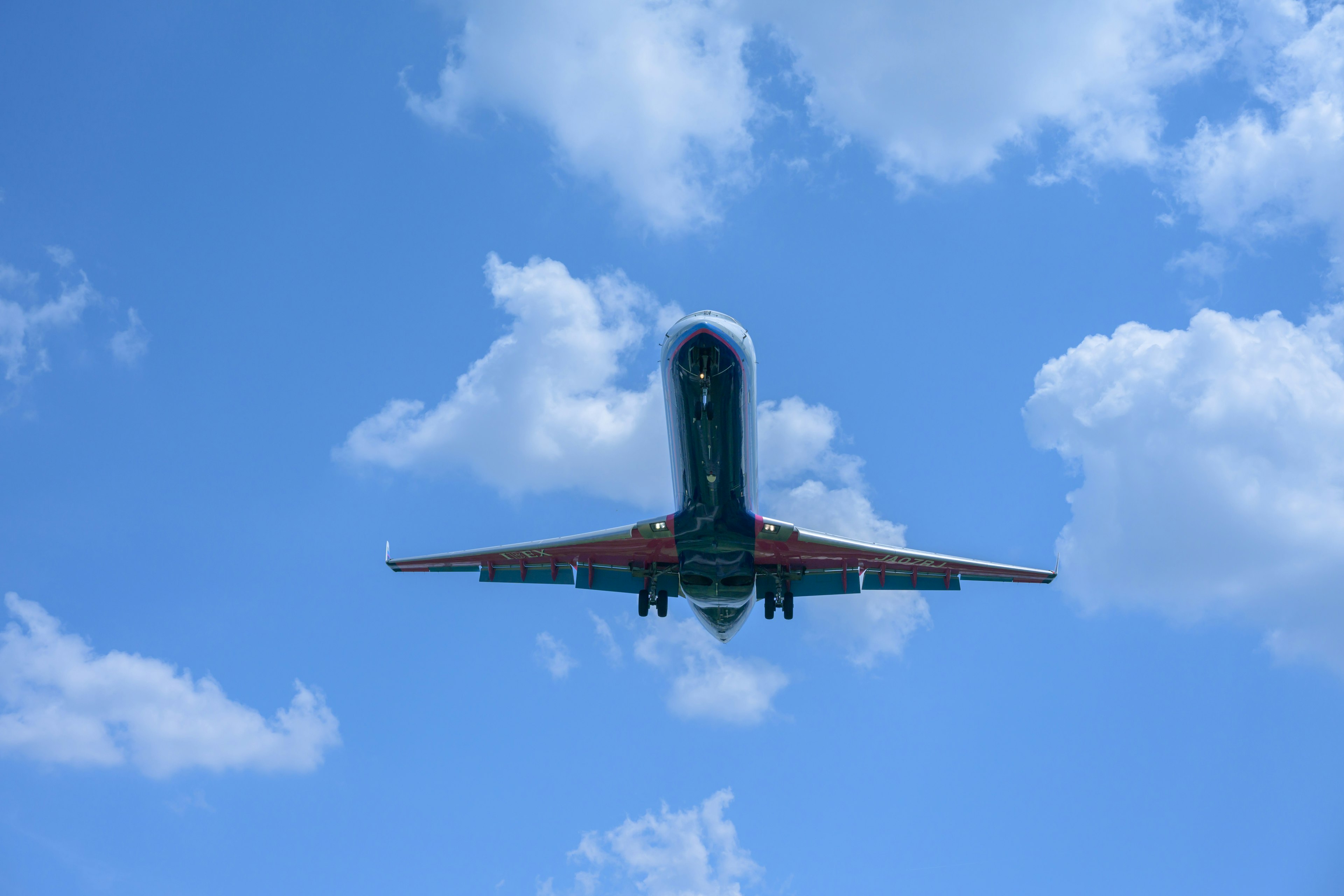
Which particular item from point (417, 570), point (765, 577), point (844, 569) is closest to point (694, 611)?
point (765, 577)

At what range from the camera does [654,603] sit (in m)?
54.9

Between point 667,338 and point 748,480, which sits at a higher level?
point 667,338

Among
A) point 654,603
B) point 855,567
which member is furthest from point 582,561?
point 855,567

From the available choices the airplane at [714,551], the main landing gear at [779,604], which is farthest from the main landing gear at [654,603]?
the main landing gear at [779,604]

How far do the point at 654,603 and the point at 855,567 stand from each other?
32.7 ft

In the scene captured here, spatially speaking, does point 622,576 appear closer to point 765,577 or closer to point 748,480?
point 765,577

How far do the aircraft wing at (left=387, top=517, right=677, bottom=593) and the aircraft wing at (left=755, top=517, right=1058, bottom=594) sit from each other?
467cm

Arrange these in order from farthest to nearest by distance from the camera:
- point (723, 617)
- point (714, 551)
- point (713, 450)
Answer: point (723, 617), point (714, 551), point (713, 450)

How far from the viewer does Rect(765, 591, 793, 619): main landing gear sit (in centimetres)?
5456

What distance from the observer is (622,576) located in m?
56.5

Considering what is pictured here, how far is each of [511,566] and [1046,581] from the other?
87.0ft

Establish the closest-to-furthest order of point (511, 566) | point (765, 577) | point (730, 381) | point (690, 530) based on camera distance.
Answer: point (730, 381) < point (690, 530) < point (765, 577) < point (511, 566)

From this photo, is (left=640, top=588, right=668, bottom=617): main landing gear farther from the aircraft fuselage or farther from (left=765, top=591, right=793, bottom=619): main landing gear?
(left=765, top=591, right=793, bottom=619): main landing gear

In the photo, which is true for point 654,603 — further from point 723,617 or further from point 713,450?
point 713,450
